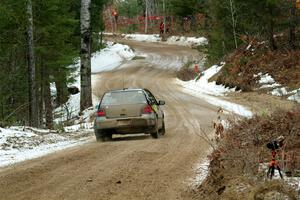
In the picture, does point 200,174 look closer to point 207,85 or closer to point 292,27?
point 292,27

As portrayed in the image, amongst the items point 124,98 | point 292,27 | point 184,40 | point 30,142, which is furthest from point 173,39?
point 30,142

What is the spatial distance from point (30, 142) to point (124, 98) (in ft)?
9.83

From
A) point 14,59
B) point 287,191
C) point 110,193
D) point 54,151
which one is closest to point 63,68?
point 14,59

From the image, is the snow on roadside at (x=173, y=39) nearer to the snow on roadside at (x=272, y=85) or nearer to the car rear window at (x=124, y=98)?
the snow on roadside at (x=272, y=85)

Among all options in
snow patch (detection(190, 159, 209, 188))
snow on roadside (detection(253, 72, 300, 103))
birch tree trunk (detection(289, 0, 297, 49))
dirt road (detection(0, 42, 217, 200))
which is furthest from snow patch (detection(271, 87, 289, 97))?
snow patch (detection(190, 159, 209, 188))

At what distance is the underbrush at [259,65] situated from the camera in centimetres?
2840

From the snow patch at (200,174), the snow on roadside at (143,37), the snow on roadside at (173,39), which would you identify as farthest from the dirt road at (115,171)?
the snow on roadside at (143,37)

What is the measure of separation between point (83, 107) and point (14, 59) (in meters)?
4.03

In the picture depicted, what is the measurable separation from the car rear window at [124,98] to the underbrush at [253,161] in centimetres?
637

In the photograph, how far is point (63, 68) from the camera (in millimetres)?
28438

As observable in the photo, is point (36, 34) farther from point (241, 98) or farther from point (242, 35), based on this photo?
point (242, 35)

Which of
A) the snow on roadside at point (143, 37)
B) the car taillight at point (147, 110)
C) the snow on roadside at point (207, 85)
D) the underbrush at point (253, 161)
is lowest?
the snow on roadside at point (207, 85)

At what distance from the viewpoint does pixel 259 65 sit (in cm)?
3181

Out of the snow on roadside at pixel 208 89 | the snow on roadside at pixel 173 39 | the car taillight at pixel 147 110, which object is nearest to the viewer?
the car taillight at pixel 147 110
